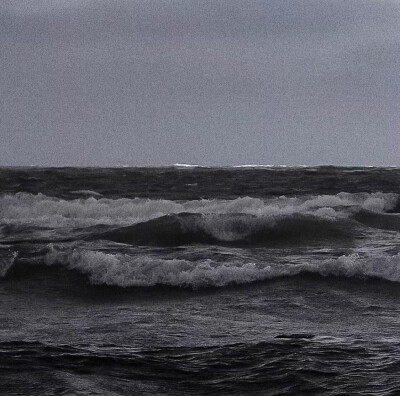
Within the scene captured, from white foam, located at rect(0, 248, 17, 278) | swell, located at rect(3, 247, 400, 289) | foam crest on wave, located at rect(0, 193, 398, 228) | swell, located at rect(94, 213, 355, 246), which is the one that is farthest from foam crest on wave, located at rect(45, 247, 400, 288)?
foam crest on wave, located at rect(0, 193, 398, 228)

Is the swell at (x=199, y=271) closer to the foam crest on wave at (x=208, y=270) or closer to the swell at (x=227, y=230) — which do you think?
the foam crest on wave at (x=208, y=270)

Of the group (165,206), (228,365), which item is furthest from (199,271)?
(165,206)

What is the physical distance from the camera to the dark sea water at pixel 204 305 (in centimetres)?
631

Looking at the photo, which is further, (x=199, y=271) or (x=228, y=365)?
(x=199, y=271)

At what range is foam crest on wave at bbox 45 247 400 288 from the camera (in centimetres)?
1166

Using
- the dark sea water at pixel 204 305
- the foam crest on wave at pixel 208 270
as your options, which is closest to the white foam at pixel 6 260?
the dark sea water at pixel 204 305

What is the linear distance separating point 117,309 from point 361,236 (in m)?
9.19

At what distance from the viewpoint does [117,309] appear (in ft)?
32.1

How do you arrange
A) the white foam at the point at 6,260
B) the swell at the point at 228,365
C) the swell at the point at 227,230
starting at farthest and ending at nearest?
1. the swell at the point at 227,230
2. the white foam at the point at 6,260
3. the swell at the point at 228,365

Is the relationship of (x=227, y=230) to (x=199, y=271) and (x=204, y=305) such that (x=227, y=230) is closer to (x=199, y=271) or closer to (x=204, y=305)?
(x=199, y=271)

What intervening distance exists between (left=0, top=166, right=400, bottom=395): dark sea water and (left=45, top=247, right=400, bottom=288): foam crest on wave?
3 cm

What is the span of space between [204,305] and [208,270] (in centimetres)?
190

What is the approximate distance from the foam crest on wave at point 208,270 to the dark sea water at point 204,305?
0.09 ft

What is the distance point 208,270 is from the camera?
1191cm
